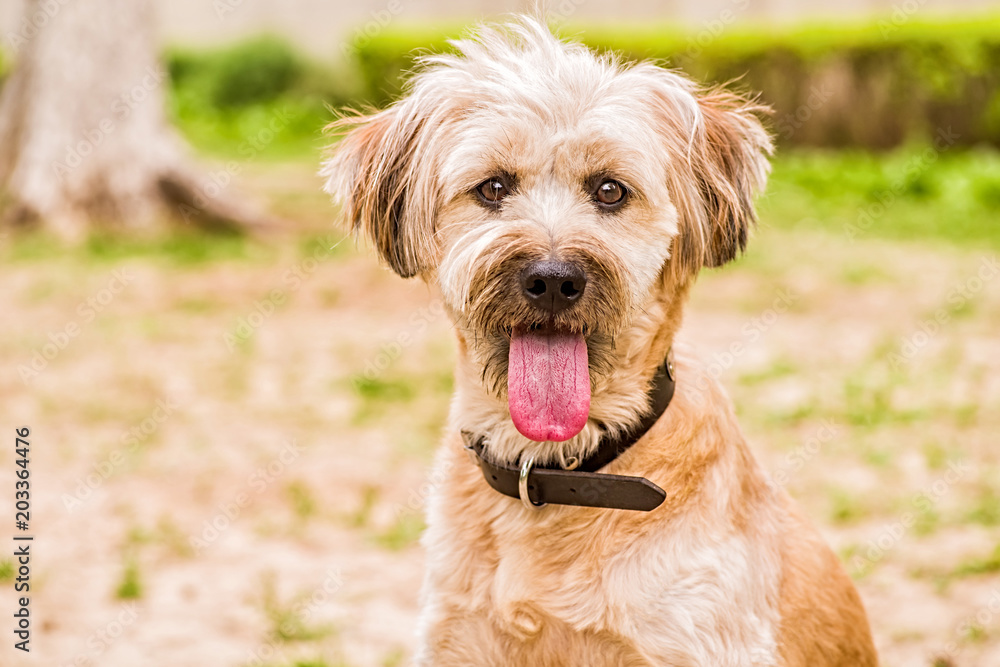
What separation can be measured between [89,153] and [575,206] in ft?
28.6

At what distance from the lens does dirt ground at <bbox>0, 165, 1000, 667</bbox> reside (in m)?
4.43

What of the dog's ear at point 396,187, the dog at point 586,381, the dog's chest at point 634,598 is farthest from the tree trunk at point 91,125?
the dog's chest at point 634,598

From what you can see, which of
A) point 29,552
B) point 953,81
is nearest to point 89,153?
point 29,552

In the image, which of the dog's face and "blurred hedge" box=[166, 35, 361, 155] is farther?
A: "blurred hedge" box=[166, 35, 361, 155]

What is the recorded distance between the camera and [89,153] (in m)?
10.5

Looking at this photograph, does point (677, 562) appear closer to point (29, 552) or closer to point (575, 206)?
point (575, 206)

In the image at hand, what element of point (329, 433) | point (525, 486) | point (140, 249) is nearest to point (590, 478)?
point (525, 486)

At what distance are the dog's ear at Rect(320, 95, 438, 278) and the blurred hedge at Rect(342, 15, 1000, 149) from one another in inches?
411

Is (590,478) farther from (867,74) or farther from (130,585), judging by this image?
(867,74)

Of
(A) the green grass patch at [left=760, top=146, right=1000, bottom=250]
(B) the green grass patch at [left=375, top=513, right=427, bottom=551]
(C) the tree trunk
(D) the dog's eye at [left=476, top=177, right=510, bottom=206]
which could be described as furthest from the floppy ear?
(C) the tree trunk

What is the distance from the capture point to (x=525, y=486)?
2873 mm

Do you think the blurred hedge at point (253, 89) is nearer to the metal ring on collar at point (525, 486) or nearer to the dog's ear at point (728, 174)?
the dog's ear at point (728, 174)

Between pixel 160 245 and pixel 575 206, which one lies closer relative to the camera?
pixel 575 206

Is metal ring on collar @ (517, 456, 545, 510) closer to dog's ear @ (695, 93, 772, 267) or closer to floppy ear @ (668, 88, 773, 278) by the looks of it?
floppy ear @ (668, 88, 773, 278)
